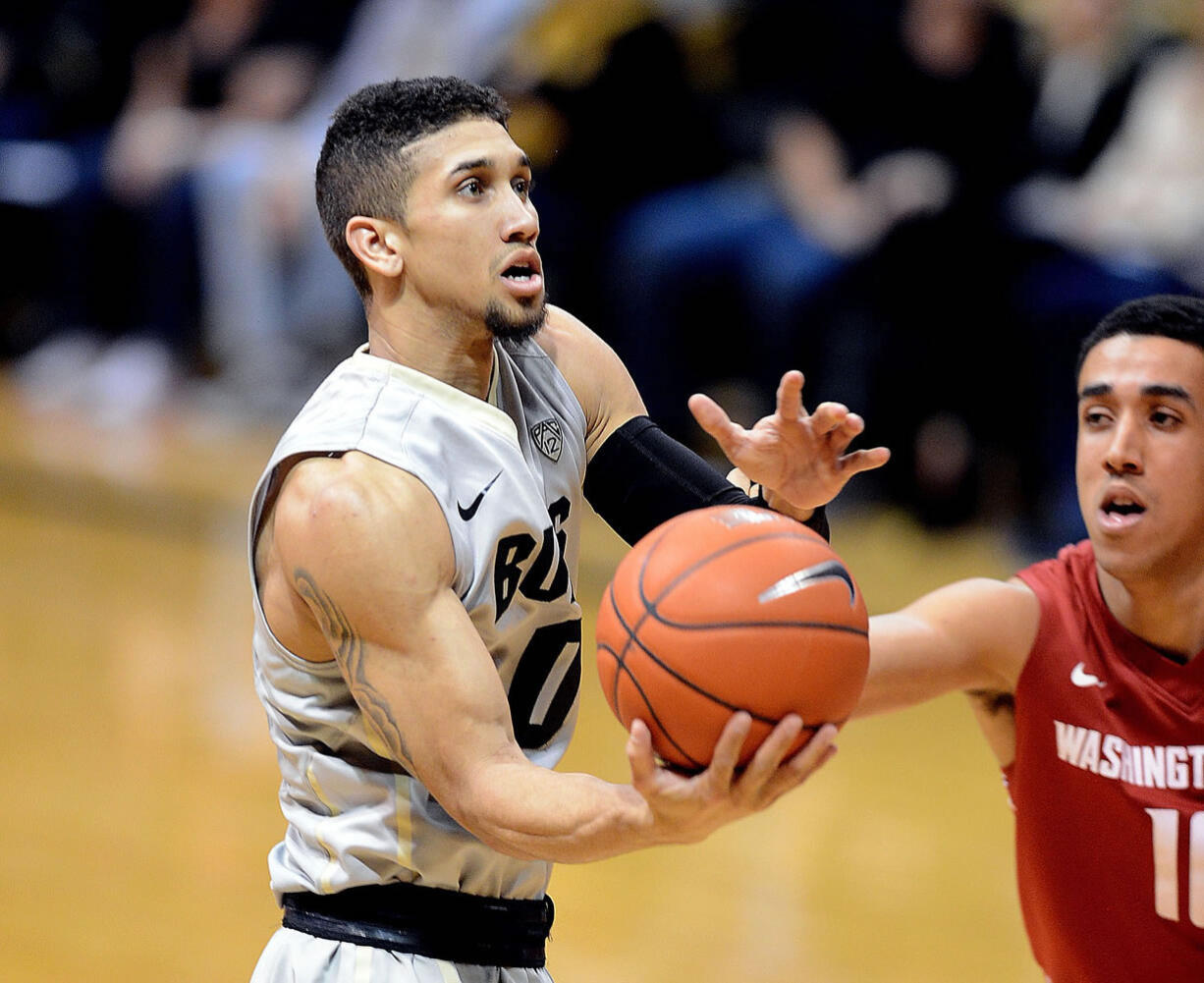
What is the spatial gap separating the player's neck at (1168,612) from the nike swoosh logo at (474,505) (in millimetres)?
1323

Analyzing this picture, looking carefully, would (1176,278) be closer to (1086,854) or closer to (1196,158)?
(1196,158)

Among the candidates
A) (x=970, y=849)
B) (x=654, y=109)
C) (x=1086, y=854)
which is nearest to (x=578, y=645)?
(x=1086, y=854)

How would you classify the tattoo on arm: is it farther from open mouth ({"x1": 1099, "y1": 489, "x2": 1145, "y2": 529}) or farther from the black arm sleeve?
open mouth ({"x1": 1099, "y1": 489, "x2": 1145, "y2": 529})

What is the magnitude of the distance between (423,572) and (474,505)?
21 centimetres

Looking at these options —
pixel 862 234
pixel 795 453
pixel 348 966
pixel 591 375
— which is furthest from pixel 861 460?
pixel 862 234

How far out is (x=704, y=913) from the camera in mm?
4598

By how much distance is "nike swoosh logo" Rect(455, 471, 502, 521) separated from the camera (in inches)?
104

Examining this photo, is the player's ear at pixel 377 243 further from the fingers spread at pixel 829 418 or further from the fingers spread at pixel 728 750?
the fingers spread at pixel 728 750

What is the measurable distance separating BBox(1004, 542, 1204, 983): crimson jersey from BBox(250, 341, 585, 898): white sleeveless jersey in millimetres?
1038

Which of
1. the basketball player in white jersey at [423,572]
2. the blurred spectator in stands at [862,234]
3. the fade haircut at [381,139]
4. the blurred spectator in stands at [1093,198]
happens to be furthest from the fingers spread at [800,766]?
the blurred spectator in stands at [862,234]

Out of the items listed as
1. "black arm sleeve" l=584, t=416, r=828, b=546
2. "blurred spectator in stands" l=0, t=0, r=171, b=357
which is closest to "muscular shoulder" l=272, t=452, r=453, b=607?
"black arm sleeve" l=584, t=416, r=828, b=546

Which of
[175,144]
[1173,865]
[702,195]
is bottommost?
[1173,865]

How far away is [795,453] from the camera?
121 inches

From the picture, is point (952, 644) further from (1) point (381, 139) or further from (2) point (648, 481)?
(1) point (381, 139)
